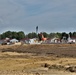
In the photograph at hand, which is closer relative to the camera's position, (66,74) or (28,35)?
(66,74)

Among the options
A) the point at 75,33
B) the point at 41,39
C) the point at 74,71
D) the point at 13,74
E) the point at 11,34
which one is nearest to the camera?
the point at 13,74

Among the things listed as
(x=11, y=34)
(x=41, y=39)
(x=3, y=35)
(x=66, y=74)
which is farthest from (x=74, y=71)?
(x=3, y=35)

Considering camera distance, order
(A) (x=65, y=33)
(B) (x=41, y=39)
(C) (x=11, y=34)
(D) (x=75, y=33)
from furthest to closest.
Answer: (C) (x=11, y=34) < (D) (x=75, y=33) < (A) (x=65, y=33) < (B) (x=41, y=39)

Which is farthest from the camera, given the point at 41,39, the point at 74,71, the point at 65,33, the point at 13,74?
the point at 65,33

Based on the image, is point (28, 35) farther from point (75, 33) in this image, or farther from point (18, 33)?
point (75, 33)

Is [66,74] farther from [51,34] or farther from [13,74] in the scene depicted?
[51,34]

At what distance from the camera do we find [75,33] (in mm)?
145125

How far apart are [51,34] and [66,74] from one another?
13799 centimetres

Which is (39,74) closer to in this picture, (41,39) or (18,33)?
(41,39)

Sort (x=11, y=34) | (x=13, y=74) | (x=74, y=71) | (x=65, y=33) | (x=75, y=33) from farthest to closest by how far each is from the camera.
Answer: (x=11, y=34) < (x=75, y=33) < (x=65, y=33) < (x=74, y=71) < (x=13, y=74)

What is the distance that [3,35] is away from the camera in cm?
16650

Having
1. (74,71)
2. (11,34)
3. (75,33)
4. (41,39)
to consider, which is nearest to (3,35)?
(11,34)

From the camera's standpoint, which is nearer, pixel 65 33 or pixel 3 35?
pixel 65 33

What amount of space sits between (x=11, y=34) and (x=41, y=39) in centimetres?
5409
